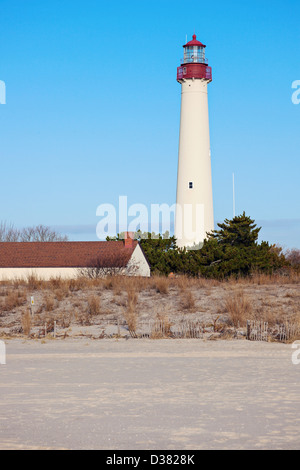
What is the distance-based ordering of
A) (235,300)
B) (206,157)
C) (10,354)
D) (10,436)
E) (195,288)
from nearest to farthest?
(10,436)
(10,354)
(235,300)
(195,288)
(206,157)

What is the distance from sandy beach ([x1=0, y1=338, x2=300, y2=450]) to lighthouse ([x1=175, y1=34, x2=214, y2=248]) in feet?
80.3

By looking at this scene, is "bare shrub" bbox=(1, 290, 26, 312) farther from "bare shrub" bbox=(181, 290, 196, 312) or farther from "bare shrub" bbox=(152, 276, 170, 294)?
"bare shrub" bbox=(181, 290, 196, 312)

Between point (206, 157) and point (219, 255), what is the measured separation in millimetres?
7218

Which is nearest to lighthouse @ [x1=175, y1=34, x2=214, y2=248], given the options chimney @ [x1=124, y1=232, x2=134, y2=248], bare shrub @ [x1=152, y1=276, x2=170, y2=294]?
chimney @ [x1=124, y1=232, x2=134, y2=248]

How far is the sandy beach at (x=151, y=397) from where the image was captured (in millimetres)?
7621

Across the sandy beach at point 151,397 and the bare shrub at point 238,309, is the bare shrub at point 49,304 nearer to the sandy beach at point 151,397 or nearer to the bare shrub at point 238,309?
the bare shrub at point 238,309

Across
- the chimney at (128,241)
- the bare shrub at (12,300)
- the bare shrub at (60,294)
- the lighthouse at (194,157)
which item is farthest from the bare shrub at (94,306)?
the chimney at (128,241)

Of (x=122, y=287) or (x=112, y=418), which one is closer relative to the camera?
(x=112, y=418)

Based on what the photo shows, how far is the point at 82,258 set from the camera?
44.9 m

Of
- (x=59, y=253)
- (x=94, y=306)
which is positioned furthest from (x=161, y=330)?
(x=59, y=253)

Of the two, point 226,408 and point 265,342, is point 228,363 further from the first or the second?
point 226,408

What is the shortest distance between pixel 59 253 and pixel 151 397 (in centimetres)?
3665

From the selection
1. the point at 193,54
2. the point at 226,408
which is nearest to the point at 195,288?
the point at 226,408

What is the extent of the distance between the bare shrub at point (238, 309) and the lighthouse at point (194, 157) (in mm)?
18530
